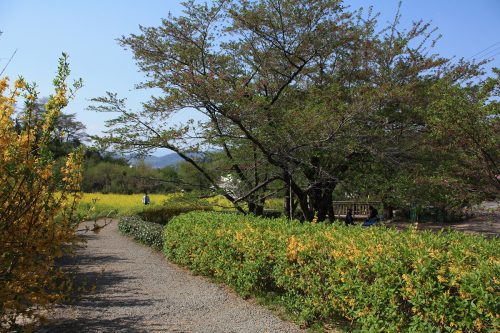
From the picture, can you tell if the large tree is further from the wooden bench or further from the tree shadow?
the wooden bench

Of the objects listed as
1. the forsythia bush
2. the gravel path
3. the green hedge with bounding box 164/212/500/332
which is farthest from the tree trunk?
the forsythia bush

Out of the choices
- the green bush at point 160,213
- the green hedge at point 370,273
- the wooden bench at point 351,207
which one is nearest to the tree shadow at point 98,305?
the green hedge at point 370,273

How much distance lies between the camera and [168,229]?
956 cm

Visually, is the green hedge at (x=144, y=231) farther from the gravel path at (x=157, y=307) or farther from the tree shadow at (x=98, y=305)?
the tree shadow at (x=98, y=305)

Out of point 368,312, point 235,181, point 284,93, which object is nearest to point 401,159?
point 284,93

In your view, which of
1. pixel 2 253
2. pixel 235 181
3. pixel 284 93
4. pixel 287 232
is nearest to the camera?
Answer: pixel 2 253

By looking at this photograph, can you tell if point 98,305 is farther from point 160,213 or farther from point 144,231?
point 160,213

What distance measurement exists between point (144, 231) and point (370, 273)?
926 cm

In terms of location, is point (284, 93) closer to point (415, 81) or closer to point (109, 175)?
point (415, 81)

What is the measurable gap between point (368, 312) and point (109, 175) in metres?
40.8

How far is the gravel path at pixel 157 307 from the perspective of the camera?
4609mm

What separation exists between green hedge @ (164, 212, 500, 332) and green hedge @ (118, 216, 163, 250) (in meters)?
4.82

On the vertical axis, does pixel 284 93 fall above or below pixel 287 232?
above

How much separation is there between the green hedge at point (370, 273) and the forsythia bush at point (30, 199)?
2.50 meters
